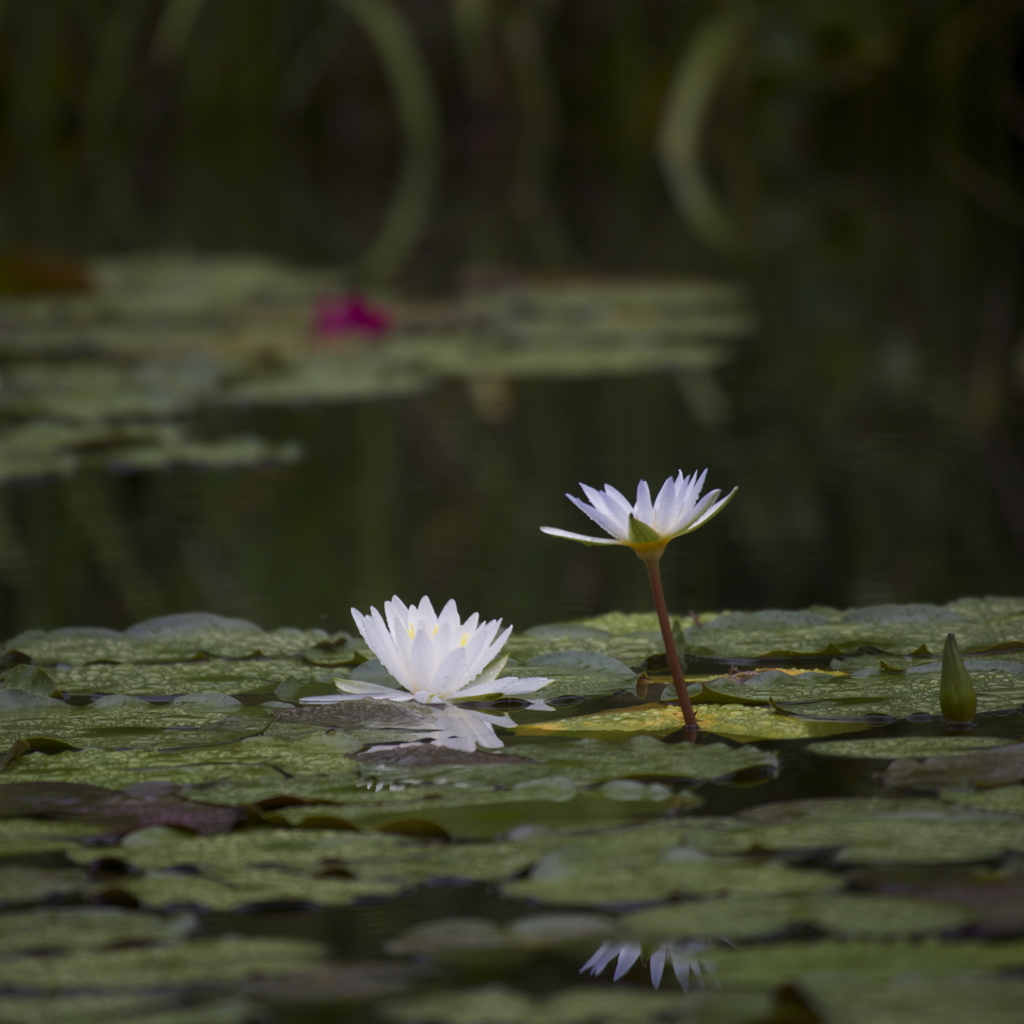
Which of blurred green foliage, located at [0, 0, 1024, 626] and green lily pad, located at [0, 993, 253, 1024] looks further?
blurred green foliage, located at [0, 0, 1024, 626]

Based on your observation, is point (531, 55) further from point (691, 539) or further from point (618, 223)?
point (691, 539)

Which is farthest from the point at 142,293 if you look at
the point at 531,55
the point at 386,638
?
the point at 531,55

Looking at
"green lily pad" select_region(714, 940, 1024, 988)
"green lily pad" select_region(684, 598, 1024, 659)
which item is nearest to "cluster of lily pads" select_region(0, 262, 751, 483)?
"green lily pad" select_region(684, 598, 1024, 659)

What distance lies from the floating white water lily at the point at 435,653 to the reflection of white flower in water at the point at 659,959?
0.50m

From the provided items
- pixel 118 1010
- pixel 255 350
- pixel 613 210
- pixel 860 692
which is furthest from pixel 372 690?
pixel 613 210

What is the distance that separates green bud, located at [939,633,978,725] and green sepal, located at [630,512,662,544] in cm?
25

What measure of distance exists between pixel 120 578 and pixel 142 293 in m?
3.80

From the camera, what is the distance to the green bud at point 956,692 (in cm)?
146

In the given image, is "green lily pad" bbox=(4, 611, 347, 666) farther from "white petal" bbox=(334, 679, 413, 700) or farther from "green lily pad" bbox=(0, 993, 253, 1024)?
"green lily pad" bbox=(0, 993, 253, 1024)

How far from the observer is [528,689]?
1.59m

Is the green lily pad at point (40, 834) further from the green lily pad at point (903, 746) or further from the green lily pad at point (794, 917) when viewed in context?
the green lily pad at point (903, 746)

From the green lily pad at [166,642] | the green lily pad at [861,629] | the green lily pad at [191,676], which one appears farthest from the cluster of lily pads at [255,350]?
→ the green lily pad at [861,629]

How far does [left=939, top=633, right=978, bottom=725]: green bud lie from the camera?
57.7 inches

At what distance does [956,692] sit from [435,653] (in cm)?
44
